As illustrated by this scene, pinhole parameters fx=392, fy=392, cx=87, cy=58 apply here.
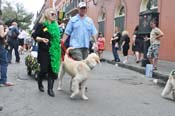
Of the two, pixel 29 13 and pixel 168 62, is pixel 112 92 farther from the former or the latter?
pixel 29 13

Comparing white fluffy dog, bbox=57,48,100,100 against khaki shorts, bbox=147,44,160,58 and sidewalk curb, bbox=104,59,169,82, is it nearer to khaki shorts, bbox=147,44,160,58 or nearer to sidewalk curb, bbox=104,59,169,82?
sidewalk curb, bbox=104,59,169,82

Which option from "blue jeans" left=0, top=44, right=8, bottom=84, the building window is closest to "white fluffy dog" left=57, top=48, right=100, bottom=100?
"blue jeans" left=0, top=44, right=8, bottom=84

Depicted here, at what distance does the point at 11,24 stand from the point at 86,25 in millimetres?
9209

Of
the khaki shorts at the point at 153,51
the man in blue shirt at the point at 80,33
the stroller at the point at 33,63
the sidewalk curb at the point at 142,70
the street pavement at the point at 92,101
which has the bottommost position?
the street pavement at the point at 92,101

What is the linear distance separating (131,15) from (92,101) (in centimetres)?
1486

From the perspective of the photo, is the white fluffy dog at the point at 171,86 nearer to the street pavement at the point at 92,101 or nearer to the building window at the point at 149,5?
the street pavement at the point at 92,101

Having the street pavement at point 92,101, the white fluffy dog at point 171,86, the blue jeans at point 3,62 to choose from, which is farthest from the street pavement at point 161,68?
the blue jeans at point 3,62

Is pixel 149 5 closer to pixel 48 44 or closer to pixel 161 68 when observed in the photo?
pixel 161 68

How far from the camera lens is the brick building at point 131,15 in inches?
657

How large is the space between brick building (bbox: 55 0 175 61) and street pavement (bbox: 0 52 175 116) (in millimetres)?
6245

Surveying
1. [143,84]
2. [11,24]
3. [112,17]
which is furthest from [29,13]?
[143,84]

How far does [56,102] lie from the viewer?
25.6 feet

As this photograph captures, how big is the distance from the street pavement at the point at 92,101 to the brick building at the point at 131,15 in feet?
20.5

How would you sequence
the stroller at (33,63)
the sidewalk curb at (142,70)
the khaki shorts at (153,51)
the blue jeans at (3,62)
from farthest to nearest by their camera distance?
1. the khaki shorts at (153,51)
2. the sidewalk curb at (142,70)
3. the stroller at (33,63)
4. the blue jeans at (3,62)
